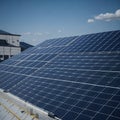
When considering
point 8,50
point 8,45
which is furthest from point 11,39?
point 8,50

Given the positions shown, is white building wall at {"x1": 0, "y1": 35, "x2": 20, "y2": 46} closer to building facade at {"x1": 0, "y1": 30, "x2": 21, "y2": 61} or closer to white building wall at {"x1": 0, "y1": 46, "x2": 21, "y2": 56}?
building facade at {"x1": 0, "y1": 30, "x2": 21, "y2": 61}

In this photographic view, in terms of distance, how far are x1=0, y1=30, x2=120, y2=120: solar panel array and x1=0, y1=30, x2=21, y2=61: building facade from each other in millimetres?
29823

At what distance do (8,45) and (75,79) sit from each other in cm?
4699

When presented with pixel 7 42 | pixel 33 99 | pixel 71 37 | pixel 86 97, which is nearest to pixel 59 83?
pixel 33 99

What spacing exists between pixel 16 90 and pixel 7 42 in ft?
151

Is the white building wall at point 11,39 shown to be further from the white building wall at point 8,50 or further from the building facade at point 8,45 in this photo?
the white building wall at point 8,50

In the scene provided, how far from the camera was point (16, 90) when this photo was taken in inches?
704

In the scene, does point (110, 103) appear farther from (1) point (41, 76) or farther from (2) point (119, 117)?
(1) point (41, 76)

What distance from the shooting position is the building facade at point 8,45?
54.2m

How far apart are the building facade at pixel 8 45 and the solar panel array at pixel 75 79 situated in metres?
29.8

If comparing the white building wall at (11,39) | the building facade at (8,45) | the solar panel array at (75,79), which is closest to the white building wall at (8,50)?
the building facade at (8,45)

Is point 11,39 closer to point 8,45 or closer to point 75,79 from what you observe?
point 8,45

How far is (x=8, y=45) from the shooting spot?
58844 millimetres

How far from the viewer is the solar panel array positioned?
36.4ft
